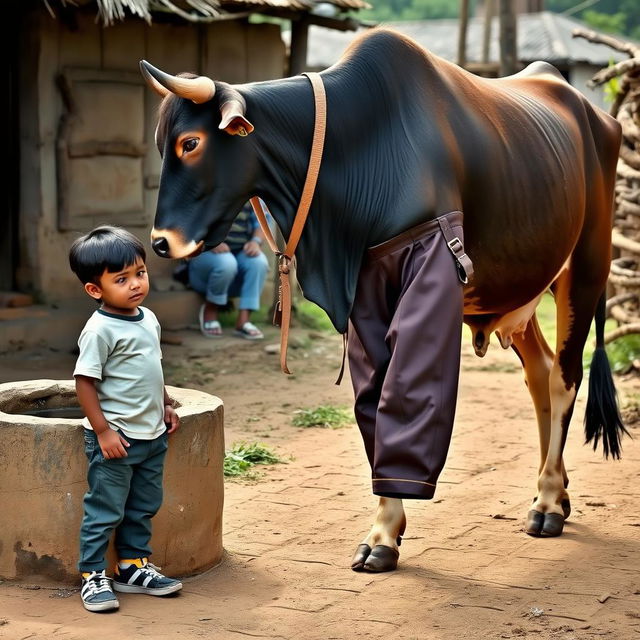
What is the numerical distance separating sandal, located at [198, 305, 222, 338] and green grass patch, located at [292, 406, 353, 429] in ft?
7.86

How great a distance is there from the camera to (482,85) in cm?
461

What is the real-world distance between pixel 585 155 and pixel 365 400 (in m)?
1.65

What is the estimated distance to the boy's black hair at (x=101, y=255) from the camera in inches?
148

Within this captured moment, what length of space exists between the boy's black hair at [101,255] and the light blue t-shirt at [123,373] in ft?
0.50

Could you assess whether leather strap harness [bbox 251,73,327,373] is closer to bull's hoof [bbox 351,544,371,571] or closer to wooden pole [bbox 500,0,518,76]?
bull's hoof [bbox 351,544,371,571]

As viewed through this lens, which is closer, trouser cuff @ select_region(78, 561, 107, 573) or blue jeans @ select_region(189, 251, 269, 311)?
trouser cuff @ select_region(78, 561, 107, 573)

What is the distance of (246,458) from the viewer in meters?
5.86

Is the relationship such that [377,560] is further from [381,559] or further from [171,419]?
[171,419]

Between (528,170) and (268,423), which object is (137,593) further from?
(268,423)

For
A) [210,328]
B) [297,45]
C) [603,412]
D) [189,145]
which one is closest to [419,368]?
[189,145]

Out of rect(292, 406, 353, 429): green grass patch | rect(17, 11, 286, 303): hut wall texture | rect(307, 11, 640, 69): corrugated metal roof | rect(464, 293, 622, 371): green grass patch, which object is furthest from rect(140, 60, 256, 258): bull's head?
rect(307, 11, 640, 69): corrugated metal roof

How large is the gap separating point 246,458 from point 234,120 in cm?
250

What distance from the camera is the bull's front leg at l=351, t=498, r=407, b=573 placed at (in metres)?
4.22

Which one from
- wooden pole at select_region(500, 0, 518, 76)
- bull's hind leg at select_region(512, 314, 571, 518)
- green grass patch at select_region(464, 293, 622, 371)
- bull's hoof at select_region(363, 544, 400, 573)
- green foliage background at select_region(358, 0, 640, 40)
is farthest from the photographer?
green foliage background at select_region(358, 0, 640, 40)
